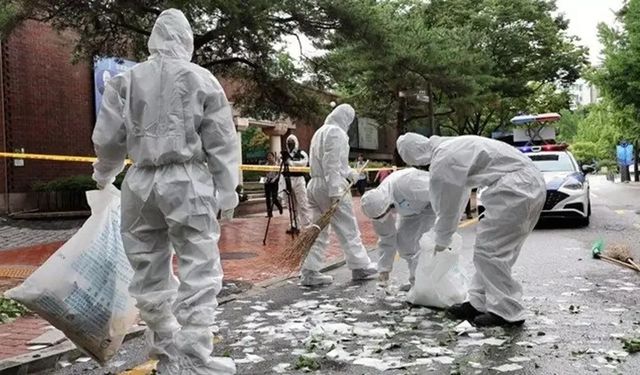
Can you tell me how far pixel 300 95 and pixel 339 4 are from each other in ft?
9.26

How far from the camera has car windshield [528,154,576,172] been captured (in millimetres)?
13406

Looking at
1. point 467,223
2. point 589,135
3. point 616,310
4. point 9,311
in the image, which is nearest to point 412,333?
point 616,310

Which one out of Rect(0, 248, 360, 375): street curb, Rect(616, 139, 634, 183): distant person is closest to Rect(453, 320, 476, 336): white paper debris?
Rect(0, 248, 360, 375): street curb

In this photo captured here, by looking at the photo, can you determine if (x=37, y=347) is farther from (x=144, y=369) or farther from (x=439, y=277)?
(x=439, y=277)

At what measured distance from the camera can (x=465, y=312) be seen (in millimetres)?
5352

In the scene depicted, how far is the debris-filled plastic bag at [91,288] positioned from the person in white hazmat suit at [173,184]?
182 millimetres

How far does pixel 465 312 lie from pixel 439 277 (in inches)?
17.7

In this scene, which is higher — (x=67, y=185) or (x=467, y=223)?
(x=67, y=185)

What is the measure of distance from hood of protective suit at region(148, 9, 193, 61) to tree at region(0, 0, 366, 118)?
658 cm

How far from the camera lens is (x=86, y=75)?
18312 mm

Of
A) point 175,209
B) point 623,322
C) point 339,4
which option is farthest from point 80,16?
point 623,322

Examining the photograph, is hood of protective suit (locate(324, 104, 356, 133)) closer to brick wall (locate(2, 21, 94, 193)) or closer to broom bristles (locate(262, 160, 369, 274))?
broom bristles (locate(262, 160, 369, 274))

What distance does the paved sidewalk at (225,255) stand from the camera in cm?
534

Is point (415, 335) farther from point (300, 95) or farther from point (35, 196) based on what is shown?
point (35, 196)
